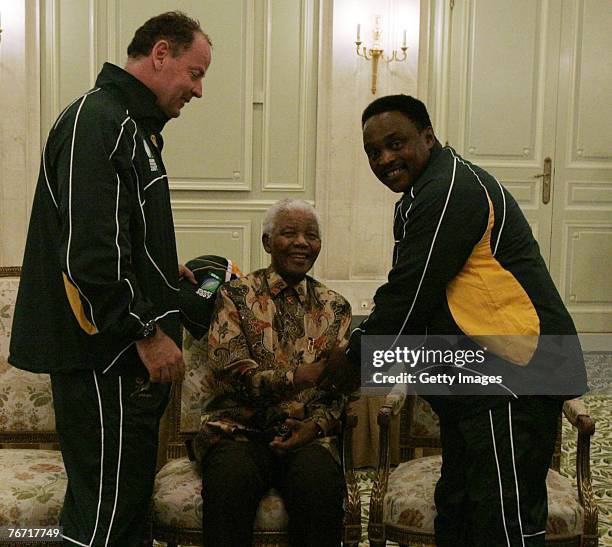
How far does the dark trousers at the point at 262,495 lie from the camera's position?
2.04 m

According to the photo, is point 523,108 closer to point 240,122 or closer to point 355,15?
point 355,15

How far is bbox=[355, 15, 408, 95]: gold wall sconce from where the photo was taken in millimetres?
5848

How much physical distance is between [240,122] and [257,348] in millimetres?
3934

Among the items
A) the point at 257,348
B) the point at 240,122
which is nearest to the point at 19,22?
the point at 240,122

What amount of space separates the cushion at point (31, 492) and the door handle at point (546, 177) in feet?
16.1

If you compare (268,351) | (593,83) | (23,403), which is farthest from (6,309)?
(593,83)

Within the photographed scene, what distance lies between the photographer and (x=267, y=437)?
88.4 inches

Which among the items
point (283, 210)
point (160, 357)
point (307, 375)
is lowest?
point (307, 375)

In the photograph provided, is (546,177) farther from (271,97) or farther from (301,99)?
(271,97)

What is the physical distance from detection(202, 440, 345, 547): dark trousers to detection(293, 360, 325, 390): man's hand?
7.4 inches

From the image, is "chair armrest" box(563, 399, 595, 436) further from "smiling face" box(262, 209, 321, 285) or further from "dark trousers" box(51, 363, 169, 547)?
"dark trousers" box(51, 363, 169, 547)

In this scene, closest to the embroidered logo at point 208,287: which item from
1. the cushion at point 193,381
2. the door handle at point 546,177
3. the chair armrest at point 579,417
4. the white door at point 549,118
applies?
the cushion at point 193,381

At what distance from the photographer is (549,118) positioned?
6316mm

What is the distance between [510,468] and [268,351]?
75 cm
